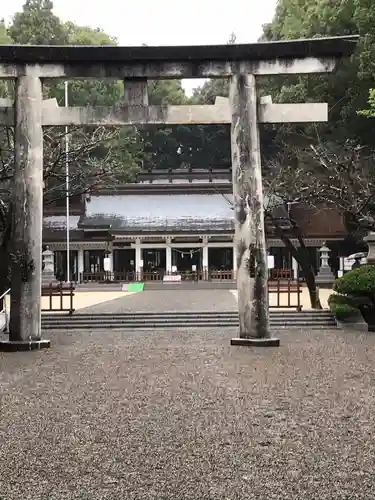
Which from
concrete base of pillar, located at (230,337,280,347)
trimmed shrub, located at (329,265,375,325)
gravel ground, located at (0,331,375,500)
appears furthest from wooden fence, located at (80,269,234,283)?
gravel ground, located at (0,331,375,500)

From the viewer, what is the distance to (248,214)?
34.8ft

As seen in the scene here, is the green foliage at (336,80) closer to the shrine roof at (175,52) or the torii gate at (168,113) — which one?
the shrine roof at (175,52)

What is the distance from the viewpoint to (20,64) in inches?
421

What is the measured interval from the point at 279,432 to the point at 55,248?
114 feet

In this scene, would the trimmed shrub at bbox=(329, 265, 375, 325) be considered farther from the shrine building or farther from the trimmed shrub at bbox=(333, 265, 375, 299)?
the shrine building

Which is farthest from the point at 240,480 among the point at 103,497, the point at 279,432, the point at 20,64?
the point at 20,64

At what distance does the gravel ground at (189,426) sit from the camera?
3867mm

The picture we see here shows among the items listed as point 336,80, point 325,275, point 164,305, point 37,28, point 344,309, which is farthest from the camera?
point 37,28

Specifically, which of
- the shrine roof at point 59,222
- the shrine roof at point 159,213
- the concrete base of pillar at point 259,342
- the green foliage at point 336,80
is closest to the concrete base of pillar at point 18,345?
the concrete base of pillar at point 259,342

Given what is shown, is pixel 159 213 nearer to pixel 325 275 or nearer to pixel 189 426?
pixel 325 275

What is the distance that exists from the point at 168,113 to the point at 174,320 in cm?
650

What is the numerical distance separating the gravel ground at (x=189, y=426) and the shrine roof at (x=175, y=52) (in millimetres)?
5447

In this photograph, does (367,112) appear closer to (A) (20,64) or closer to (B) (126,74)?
(B) (126,74)

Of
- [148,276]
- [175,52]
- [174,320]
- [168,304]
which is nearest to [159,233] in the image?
[148,276]
